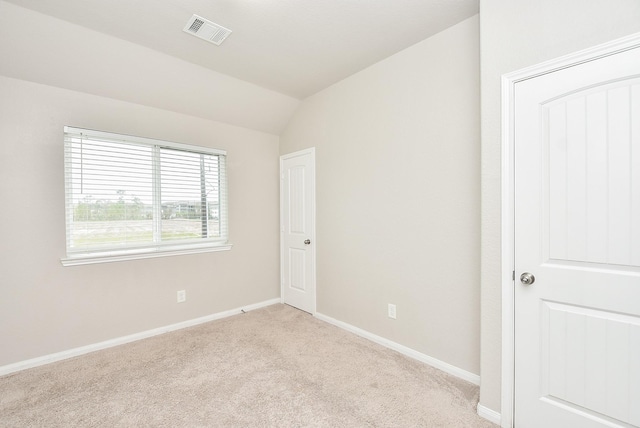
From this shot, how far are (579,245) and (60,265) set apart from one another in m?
3.81

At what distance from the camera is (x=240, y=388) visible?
2076mm

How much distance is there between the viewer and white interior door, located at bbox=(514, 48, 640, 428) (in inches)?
52.8

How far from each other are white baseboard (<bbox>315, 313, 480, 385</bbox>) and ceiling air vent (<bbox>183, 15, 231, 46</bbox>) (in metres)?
2.97

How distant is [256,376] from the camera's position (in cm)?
223

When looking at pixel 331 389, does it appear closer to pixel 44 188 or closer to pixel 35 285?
pixel 35 285

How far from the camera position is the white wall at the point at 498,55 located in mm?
1442

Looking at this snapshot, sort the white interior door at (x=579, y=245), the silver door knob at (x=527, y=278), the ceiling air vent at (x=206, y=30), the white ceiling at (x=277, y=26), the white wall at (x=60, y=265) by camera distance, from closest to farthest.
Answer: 1. the white interior door at (x=579, y=245)
2. the silver door knob at (x=527, y=278)
3. the white ceiling at (x=277, y=26)
4. the ceiling air vent at (x=206, y=30)
5. the white wall at (x=60, y=265)

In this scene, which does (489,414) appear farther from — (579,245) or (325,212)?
(325,212)

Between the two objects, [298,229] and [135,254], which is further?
[298,229]

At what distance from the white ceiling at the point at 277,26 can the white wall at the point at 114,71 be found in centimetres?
11

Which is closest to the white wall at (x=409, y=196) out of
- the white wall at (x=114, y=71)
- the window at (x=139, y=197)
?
the white wall at (x=114, y=71)

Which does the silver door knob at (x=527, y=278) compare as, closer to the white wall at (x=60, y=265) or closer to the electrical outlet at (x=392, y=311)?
the electrical outlet at (x=392, y=311)

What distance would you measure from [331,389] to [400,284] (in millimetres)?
1052

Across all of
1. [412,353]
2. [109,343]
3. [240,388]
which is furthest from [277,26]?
[109,343]
